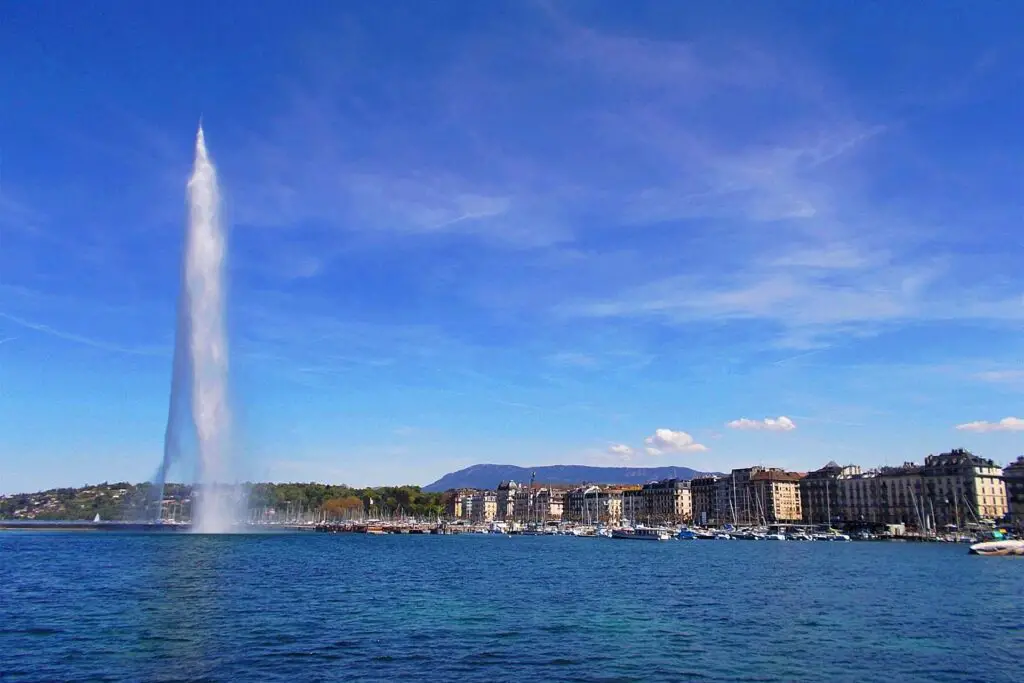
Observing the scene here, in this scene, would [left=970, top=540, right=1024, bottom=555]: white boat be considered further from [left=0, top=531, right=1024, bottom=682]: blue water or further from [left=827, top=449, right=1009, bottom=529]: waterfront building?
[left=827, top=449, right=1009, bottom=529]: waterfront building

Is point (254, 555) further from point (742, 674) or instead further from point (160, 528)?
point (160, 528)

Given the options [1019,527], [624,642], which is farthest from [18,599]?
[1019,527]

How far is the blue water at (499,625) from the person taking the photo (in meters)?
25.1

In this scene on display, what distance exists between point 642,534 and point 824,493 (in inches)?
1941

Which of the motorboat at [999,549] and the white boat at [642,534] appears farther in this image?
the white boat at [642,534]

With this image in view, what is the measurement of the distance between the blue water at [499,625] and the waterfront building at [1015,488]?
358 feet

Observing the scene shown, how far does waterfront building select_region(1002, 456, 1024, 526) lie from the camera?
6043 inches

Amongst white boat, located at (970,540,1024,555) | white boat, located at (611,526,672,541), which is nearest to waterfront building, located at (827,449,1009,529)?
white boat, located at (611,526,672,541)

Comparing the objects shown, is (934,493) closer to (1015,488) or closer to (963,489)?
(963,489)

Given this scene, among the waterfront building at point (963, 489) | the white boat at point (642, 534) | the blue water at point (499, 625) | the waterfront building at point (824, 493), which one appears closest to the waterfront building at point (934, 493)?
the waterfront building at point (963, 489)

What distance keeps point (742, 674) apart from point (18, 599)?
38431 mm

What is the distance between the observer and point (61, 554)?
274ft

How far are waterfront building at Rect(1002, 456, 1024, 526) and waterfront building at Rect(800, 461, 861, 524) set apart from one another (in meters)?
34.4

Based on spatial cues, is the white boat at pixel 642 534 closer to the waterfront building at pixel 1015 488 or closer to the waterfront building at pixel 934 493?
the waterfront building at pixel 934 493
